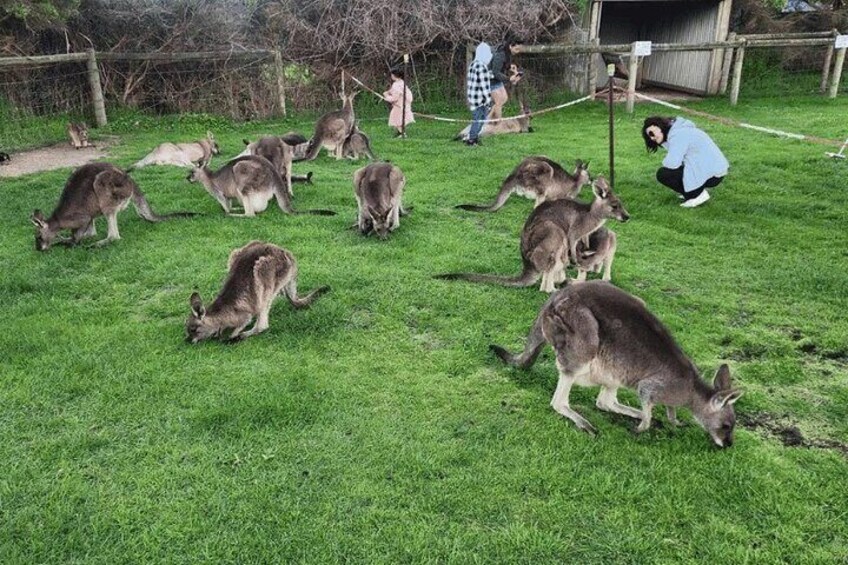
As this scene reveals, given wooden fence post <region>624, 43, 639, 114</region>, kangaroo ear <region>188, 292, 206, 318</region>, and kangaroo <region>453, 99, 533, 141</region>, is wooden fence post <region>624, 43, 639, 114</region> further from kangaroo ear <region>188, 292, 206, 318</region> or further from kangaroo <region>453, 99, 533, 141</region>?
kangaroo ear <region>188, 292, 206, 318</region>

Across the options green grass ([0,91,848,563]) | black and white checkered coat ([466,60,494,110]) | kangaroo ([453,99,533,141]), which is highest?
black and white checkered coat ([466,60,494,110])

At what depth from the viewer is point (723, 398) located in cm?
369

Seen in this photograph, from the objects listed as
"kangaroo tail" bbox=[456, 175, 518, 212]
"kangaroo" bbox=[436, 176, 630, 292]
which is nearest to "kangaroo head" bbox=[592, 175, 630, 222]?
"kangaroo" bbox=[436, 176, 630, 292]

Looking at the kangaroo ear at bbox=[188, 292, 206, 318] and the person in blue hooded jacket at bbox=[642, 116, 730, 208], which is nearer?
the kangaroo ear at bbox=[188, 292, 206, 318]

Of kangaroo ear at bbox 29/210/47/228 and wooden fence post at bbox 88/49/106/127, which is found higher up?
wooden fence post at bbox 88/49/106/127

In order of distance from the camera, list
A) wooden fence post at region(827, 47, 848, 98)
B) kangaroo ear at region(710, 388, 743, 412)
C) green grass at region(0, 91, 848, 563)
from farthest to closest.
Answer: wooden fence post at region(827, 47, 848, 98), kangaroo ear at region(710, 388, 743, 412), green grass at region(0, 91, 848, 563)

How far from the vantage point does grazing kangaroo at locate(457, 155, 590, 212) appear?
27.0ft

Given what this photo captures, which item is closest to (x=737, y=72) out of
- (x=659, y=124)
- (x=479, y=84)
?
(x=479, y=84)

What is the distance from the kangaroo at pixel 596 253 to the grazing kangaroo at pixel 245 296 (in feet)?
8.31

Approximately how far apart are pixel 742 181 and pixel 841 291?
12.3ft

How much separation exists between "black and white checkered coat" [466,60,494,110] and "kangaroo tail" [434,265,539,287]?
6768mm

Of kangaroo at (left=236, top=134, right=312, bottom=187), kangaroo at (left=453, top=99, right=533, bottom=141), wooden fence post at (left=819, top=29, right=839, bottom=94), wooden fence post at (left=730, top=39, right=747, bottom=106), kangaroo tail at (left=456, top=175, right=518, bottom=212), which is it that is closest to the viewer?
kangaroo tail at (left=456, top=175, right=518, bottom=212)

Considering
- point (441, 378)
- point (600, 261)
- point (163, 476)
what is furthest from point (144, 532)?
point (600, 261)

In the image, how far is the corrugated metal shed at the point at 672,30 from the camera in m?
16.4
